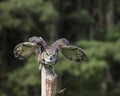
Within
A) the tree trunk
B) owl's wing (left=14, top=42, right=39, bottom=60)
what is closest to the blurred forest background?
the tree trunk

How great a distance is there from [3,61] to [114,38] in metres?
2.94

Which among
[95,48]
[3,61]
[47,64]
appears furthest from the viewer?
[3,61]

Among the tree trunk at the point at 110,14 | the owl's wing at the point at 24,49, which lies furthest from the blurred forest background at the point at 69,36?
the owl's wing at the point at 24,49

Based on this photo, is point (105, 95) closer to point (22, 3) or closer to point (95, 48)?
point (95, 48)

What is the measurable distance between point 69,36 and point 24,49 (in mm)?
11728

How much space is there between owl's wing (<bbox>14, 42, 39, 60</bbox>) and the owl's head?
57 millimetres

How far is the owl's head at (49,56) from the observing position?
8.15 feet

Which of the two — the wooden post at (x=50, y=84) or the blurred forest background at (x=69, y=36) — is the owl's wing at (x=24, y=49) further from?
the blurred forest background at (x=69, y=36)

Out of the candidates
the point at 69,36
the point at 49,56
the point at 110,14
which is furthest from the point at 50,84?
the point at 110,14

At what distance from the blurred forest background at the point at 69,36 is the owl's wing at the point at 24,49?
7637 mm

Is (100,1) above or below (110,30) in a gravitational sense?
above

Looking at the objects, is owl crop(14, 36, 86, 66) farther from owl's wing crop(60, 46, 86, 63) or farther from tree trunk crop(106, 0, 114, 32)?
tree trunk crop(106, 0, 114, 32)

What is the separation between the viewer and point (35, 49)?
8.16ft

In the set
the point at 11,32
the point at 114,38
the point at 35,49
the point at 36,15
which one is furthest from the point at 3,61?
the point at 35,49
